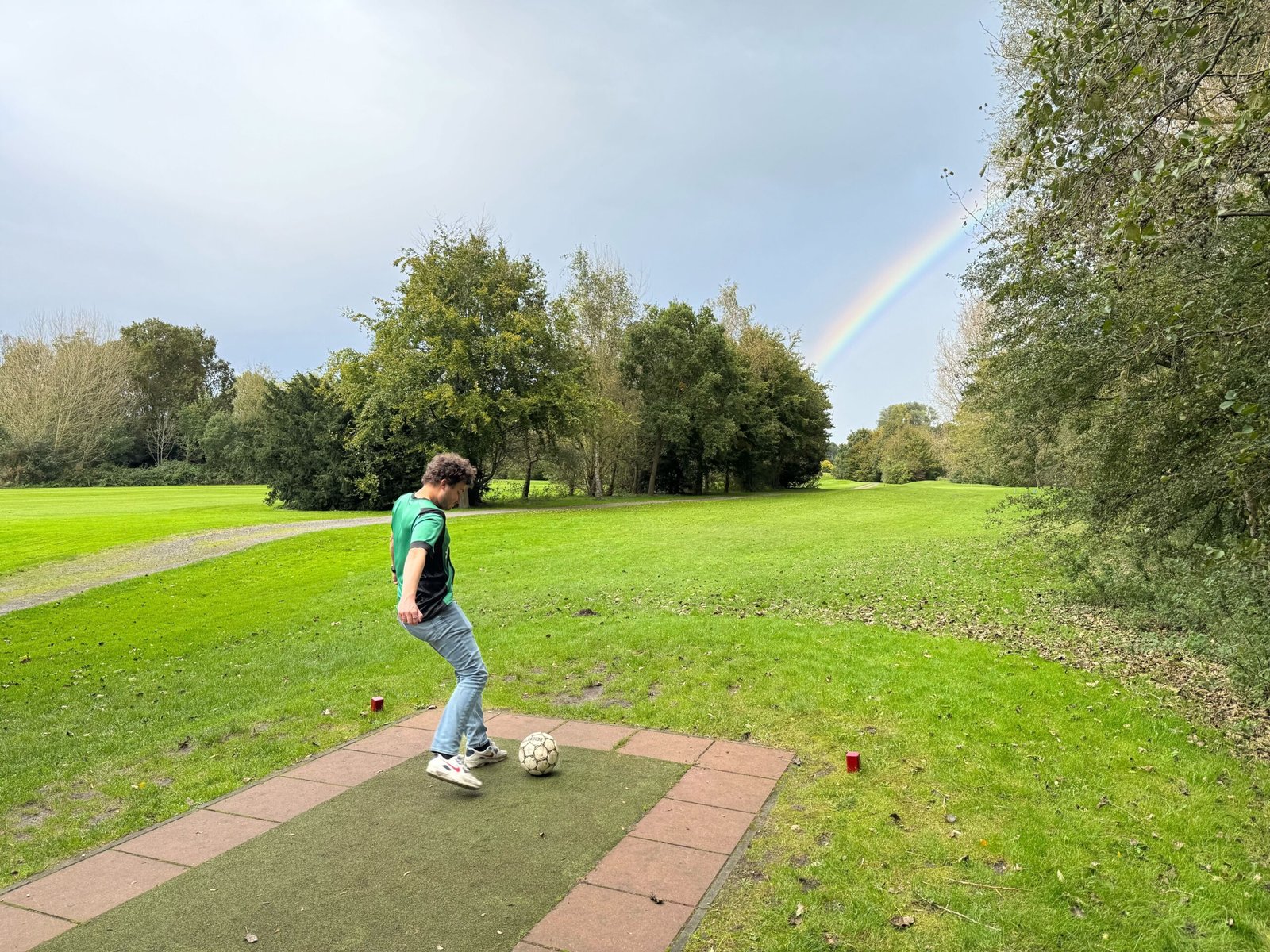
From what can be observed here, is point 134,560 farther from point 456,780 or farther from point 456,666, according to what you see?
point 456,780

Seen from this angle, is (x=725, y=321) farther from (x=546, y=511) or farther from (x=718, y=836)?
(x=718, y=836)

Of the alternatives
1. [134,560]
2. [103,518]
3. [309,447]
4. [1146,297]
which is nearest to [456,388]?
[309,447]

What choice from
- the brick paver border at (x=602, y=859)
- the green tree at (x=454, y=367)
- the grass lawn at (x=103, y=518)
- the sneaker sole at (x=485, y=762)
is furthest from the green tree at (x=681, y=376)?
the sneaker sole at (x=485, y=762)

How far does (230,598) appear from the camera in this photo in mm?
13414

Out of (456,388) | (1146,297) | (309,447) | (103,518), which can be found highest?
(456,388)

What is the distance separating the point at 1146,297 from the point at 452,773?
7.84 m

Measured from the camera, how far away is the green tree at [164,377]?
7819cm

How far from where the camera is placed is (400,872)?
3.84 metres

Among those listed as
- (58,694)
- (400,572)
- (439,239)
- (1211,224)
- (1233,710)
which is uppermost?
(439,239)

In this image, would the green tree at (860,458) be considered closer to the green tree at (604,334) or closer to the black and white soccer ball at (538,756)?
the green tree at (604,334)

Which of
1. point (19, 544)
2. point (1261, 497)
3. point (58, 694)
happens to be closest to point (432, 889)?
point (1261, 497)

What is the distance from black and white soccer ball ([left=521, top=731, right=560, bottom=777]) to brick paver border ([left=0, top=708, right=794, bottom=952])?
67 centimetres

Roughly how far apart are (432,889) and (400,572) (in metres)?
1.89

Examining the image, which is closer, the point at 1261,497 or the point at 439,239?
the point at 1261,497
